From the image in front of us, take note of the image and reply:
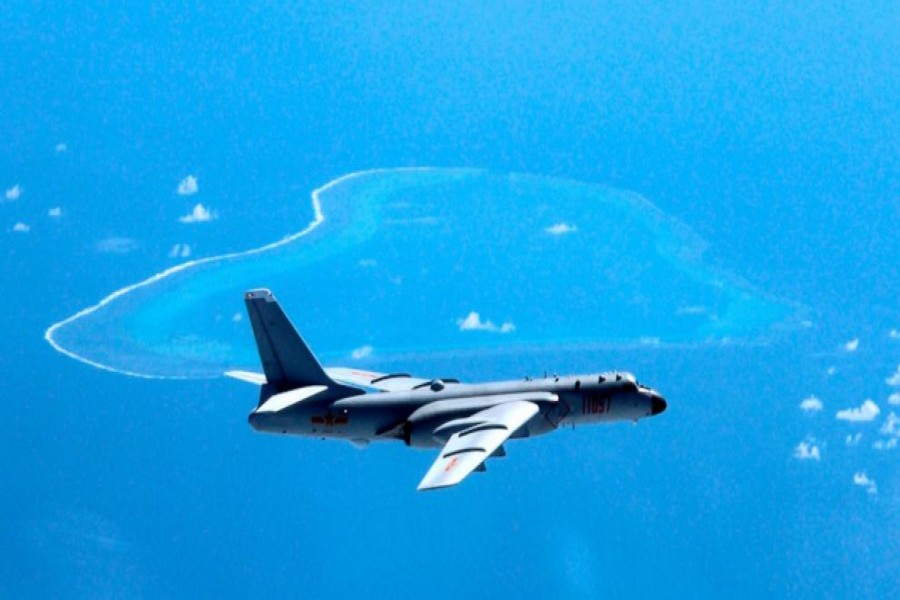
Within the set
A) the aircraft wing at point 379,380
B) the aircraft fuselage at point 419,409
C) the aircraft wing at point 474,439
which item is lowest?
the aircraft wing at point 474,439

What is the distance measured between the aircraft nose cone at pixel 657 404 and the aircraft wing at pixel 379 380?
26.6ft

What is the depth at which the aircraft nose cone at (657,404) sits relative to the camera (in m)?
61.2

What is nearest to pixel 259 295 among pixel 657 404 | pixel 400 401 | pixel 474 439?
pixel 400 401

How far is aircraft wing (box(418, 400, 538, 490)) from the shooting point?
169ft

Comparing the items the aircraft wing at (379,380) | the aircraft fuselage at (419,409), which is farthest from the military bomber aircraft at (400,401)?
the aircraft wing at (379,380)

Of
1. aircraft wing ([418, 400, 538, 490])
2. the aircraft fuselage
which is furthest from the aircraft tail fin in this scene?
aircraft wing ([418, 400, 538, 490])

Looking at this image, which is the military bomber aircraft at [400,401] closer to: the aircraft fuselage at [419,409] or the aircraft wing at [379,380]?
the aircraft fuselage at [419,409]

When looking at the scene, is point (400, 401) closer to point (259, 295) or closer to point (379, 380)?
point (379, 380)

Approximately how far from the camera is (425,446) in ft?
191

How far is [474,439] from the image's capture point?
5478 cm

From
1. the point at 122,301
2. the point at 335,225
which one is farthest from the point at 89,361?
the point at 335,225

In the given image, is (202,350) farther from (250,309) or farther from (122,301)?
(250,309)

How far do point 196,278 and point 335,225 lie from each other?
32.5 ft

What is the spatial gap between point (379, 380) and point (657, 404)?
11.9 meters
